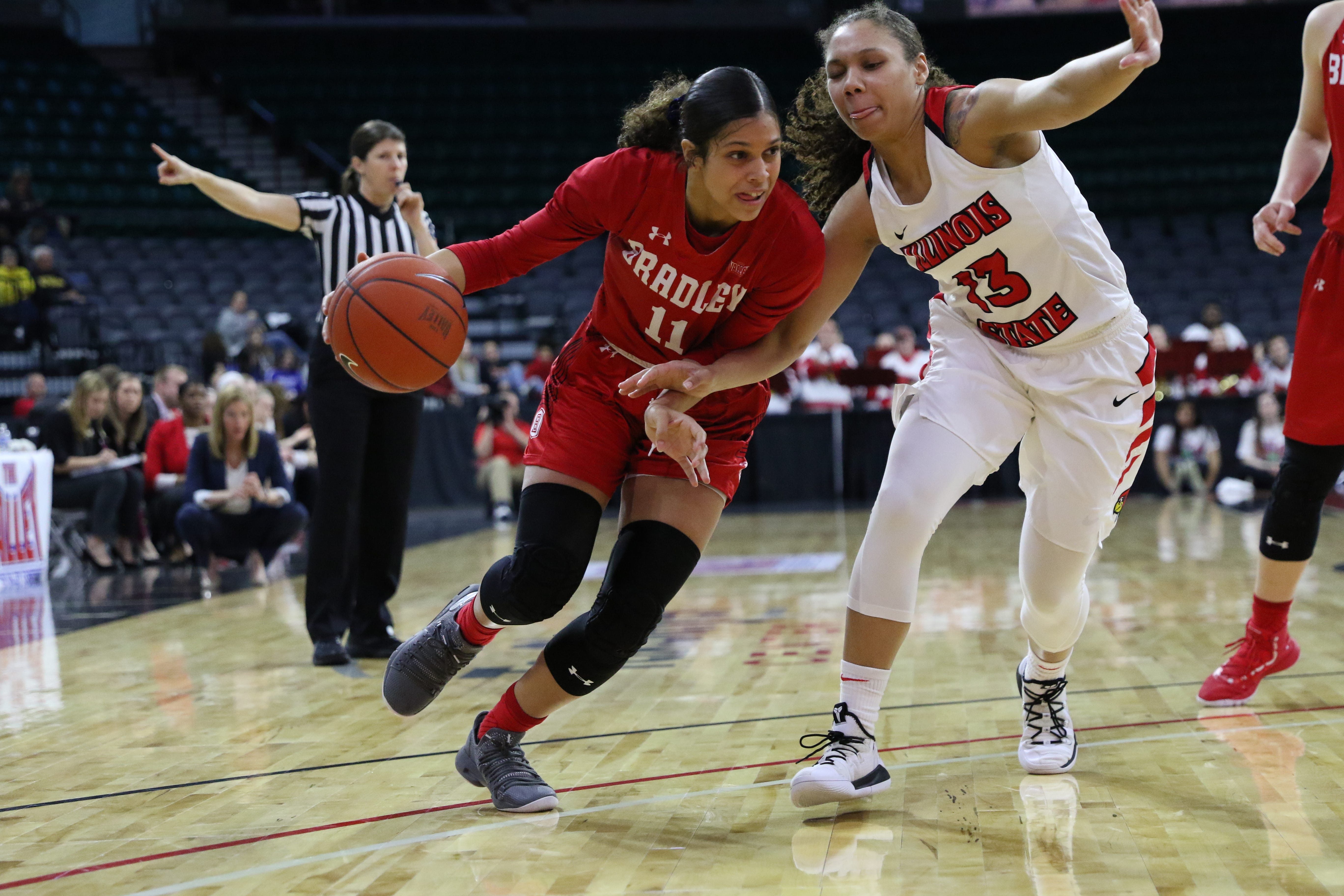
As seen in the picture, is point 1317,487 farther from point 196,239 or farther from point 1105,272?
point 196,239

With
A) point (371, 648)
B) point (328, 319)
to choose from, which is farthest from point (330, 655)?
point (328, 319)

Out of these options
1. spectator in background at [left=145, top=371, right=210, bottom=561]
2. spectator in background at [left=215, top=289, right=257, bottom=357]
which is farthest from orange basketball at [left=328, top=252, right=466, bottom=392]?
spectator in background at [left=215, top=289, right=257, bottom=357]

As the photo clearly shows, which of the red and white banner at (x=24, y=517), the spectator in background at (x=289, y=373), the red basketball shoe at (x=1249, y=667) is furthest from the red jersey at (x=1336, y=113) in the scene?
the spectator in background at (x=289, y=373)

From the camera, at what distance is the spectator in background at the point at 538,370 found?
13.1 meters

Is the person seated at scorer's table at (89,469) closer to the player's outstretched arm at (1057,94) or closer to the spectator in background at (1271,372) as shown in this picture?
the player's outstretched arm at (1057,94)

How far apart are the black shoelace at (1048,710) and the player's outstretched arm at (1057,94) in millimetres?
1221

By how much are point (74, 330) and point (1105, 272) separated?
12.9 metres

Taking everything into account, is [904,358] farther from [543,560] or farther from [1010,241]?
[543,560]

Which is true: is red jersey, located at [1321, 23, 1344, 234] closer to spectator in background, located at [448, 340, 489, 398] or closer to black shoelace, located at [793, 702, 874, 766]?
black shoelace, located at [793, 702, 874, 766]

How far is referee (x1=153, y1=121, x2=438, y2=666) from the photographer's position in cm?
439

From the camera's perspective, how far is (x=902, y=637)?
267cm

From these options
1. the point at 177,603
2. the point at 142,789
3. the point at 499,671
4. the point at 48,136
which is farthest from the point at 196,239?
the point at 142,789

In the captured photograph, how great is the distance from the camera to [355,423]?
14.5 feet

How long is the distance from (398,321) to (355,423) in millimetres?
1879
